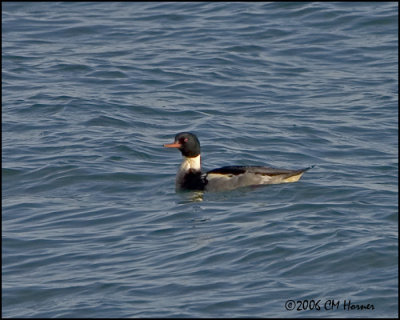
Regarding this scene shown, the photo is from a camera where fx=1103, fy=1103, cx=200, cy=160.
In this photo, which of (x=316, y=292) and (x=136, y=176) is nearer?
(x=316, y=292)

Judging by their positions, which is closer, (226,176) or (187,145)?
(226,176)

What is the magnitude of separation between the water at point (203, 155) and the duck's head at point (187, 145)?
46cm

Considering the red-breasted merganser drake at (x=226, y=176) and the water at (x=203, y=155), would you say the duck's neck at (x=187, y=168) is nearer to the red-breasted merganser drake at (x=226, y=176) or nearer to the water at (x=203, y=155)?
the red-breasted merganser drake at (x=226, y=176)

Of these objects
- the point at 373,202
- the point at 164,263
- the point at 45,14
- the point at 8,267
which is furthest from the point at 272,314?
the point at 45,14

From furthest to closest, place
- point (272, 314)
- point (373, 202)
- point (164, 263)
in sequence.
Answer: point (373, 202)
point (164, 263)
point (272, 314)

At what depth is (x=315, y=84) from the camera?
19.7m

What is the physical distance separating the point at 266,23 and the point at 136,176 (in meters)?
10.2

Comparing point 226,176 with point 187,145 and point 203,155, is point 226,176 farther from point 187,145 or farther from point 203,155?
point 203,155

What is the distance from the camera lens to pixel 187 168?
14406mm

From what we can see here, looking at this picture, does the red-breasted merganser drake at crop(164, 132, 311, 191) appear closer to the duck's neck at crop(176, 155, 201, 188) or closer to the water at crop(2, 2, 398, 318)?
the duck's neck at crop(176, 155, 201, 188)

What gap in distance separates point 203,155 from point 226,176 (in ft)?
7.32

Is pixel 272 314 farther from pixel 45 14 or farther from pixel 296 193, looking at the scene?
pixel 45 14

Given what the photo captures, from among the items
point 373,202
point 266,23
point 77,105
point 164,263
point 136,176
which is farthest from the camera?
point 266,23

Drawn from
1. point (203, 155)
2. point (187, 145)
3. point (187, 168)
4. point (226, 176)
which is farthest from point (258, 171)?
point (203, 155)
